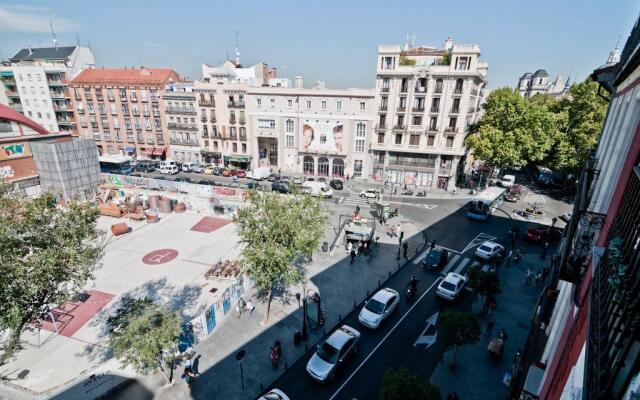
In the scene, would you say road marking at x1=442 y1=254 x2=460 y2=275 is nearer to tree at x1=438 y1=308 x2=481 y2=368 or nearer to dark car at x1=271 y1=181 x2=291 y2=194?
Answer: tree at x1=438 y1=308 x2=481 y2=368

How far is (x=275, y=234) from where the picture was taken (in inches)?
706

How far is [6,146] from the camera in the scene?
38219 mm

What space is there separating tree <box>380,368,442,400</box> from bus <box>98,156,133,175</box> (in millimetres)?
58162

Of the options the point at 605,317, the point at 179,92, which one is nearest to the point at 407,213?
the point at 605,317

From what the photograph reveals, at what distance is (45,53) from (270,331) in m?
81.1

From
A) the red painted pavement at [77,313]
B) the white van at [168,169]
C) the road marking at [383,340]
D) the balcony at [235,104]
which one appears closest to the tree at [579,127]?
the road marking at [383,340]

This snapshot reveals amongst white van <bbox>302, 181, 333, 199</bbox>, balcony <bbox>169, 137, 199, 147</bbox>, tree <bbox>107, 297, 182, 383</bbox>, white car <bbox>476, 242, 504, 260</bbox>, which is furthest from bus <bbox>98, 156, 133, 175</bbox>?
white car <bbox>476, 242, 504, 260</bbox>

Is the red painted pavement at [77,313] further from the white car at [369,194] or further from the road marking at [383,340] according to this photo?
the white car at [369,194]

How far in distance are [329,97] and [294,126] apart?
7.60m

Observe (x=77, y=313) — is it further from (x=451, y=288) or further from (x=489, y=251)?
(x=489, y=251)

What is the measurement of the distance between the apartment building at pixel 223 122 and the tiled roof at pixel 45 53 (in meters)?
31.3

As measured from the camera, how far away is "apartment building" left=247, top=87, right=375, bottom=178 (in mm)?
50188

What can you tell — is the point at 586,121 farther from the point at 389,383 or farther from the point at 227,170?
the point at 227,170

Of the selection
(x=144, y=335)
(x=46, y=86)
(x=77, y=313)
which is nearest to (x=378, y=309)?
(x=144, y=335)
